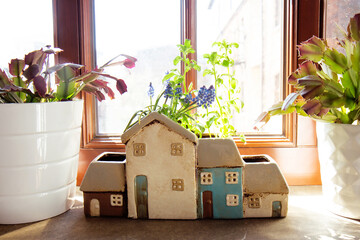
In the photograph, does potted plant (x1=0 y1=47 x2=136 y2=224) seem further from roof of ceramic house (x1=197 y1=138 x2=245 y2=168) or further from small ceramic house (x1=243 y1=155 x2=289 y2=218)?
small ceramic house (x1=243 y1=155 x2=289 y2=218)

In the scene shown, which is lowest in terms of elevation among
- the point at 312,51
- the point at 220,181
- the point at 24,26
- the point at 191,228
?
the point at 191,228

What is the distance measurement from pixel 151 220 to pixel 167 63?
63 centimetres

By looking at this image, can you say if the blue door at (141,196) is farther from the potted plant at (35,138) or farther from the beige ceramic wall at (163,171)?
the potted plant at (35,138)

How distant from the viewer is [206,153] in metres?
1.08

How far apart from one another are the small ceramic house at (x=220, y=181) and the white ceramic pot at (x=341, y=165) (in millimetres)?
268

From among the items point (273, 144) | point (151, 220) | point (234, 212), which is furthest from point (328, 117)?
point (151, 220)

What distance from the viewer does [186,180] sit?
106 centimetres

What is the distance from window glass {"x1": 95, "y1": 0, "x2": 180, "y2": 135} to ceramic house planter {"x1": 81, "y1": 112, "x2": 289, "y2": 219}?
400 millimetres

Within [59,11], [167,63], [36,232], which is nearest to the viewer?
[36,232]

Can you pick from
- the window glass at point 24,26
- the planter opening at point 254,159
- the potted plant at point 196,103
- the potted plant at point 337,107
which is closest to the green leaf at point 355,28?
the potted plant at point 337,107

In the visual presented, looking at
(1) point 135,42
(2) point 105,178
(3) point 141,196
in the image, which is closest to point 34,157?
(2) point 105,178

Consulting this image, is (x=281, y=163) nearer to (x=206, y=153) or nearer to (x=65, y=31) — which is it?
(x=206, y=153)

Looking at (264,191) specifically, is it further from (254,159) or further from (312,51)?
(312,51)

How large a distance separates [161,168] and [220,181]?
Result: 0.18m
